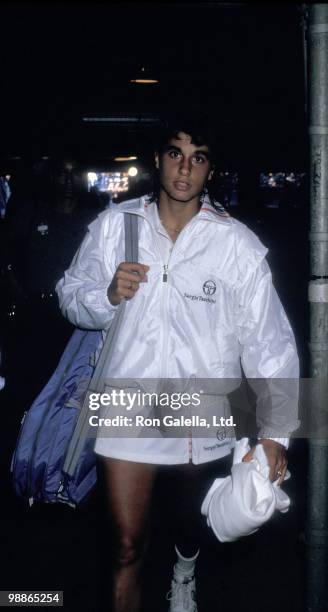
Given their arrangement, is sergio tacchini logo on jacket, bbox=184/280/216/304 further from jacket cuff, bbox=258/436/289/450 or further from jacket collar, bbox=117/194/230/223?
jacket cuff, bbox=258/436/289/450

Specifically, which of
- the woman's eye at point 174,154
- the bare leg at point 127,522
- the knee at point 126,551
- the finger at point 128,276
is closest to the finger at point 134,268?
the finger at point 128,276

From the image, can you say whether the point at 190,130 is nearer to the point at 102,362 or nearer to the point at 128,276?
the point at 128,276

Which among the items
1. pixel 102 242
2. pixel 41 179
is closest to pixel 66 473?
pixel 102 242

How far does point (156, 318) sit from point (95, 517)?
205 cm

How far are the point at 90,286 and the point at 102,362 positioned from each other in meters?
0.33

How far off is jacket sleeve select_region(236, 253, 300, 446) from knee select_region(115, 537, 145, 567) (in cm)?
68

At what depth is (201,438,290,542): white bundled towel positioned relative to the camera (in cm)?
215

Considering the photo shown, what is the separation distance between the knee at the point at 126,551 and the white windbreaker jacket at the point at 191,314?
33 cm

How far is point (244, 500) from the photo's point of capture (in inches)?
84.6

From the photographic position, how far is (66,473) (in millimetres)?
2717

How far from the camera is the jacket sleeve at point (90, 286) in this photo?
2.55 meters

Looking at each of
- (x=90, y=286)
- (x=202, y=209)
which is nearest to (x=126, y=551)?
(x=90, y=286)

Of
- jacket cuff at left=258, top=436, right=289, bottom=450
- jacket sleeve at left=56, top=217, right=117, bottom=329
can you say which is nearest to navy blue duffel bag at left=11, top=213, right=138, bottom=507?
jacket sleeve at left=56, top=217, right=117, bottom=329

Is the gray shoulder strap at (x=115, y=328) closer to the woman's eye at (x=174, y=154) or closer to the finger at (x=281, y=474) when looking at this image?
the woman's eye at (x=174, y=154)
